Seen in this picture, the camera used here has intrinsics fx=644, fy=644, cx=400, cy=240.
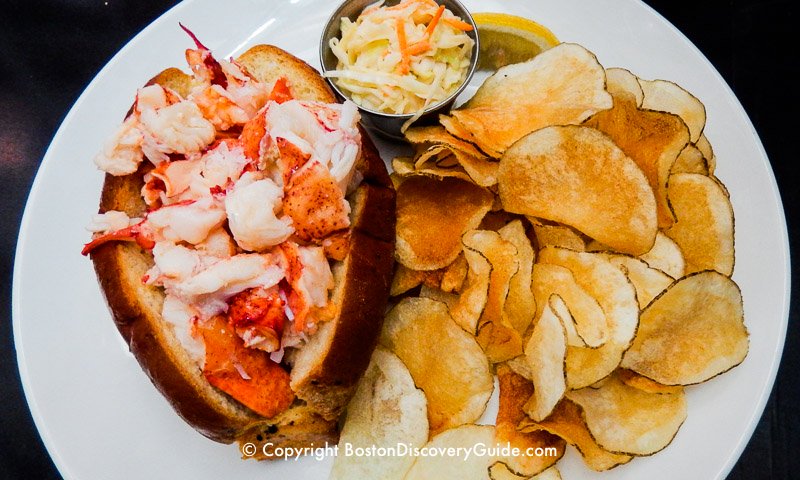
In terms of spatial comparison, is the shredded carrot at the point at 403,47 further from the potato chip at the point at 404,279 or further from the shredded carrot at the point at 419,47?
the potato chip at the point at 404,279

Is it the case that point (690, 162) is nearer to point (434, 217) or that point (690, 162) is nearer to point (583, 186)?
point (583, 186)

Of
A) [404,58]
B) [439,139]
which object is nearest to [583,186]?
[439,139]

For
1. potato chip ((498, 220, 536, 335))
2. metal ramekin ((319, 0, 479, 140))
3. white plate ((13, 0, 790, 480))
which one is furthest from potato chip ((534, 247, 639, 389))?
metal ramekin ((319, 0, 479, 140))

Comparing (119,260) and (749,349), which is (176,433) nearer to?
(119,260)

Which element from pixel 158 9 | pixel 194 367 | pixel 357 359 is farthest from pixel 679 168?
pixel 158 9

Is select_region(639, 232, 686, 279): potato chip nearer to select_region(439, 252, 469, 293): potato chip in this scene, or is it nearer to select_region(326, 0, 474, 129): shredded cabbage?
select_region(439, 252, 469, 293): potato chip
